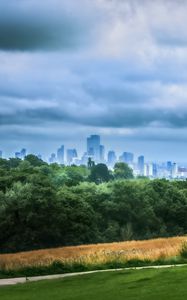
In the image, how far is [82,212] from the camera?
65438 mm

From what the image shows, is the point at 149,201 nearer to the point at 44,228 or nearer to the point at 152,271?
the point at 44,228

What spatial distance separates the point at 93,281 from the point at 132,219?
63.6m

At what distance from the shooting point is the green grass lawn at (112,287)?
50.2 feet

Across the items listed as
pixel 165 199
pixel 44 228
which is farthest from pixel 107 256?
pixel 165 199

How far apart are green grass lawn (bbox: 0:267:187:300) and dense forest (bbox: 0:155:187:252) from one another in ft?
131

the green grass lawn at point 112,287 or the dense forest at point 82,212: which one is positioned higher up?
the dense forest at point 82,212

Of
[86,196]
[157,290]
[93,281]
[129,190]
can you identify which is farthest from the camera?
[129,190]

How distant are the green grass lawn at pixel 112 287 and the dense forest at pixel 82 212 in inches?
1574

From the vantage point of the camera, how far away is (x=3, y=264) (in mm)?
28266

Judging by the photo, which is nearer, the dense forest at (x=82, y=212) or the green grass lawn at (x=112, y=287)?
the green grass lawn at (x=112, y=287)

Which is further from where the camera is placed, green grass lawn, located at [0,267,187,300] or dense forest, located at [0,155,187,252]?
dense forest, located at [0,155,187,252]

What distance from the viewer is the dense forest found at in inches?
2415

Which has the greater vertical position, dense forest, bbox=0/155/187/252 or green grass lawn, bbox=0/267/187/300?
dense forest, bbox=0/155/187/252

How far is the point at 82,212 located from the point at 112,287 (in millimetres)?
47922
